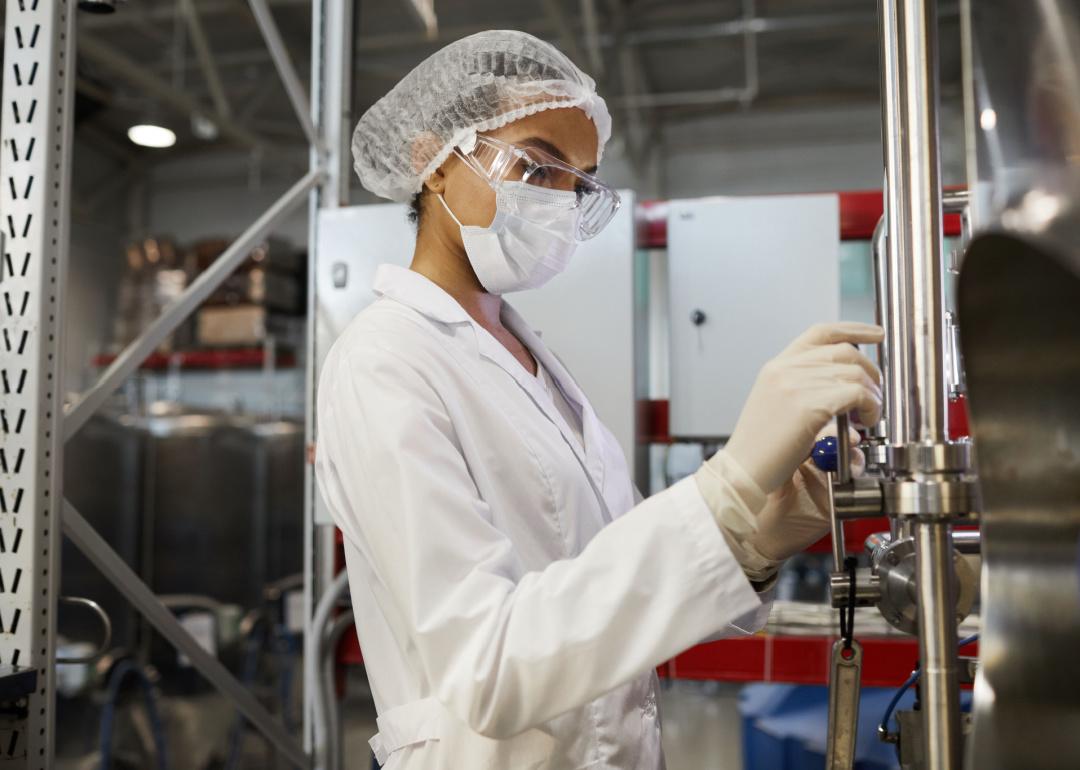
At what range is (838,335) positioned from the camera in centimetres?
71

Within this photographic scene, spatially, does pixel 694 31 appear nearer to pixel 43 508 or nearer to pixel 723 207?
pixel 723 207

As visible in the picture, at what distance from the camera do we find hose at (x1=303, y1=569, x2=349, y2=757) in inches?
84.2

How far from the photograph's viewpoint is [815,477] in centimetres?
91

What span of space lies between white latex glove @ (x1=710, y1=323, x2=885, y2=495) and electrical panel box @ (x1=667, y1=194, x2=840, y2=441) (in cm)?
129

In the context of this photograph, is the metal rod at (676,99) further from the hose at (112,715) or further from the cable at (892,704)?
the cable at (892,704)

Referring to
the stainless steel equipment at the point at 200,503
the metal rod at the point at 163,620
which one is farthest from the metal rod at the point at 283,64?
the stainless steel equipment at the point at 200,503

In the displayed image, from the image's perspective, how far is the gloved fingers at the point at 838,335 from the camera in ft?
2.32

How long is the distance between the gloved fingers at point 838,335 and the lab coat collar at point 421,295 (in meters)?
0.43

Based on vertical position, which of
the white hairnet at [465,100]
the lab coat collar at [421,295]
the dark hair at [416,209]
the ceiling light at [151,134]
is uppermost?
the ceiling light at [151,134]

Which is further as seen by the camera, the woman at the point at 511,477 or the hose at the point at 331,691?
the hose at the point at 331,691

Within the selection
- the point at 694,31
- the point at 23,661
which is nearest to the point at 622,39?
the point at 694,31

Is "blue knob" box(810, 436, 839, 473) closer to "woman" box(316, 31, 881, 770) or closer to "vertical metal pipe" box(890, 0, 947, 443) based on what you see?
"woman" box(316, 31, 881, 770)

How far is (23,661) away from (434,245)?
2.77 feet

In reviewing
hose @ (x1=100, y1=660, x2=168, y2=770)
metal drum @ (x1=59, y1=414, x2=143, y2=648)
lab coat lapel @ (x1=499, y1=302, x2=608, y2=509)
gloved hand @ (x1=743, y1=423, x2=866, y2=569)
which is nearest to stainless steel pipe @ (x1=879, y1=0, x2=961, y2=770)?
gloved hand @ (x1=743, y1=423, x2=866, y2=569)
